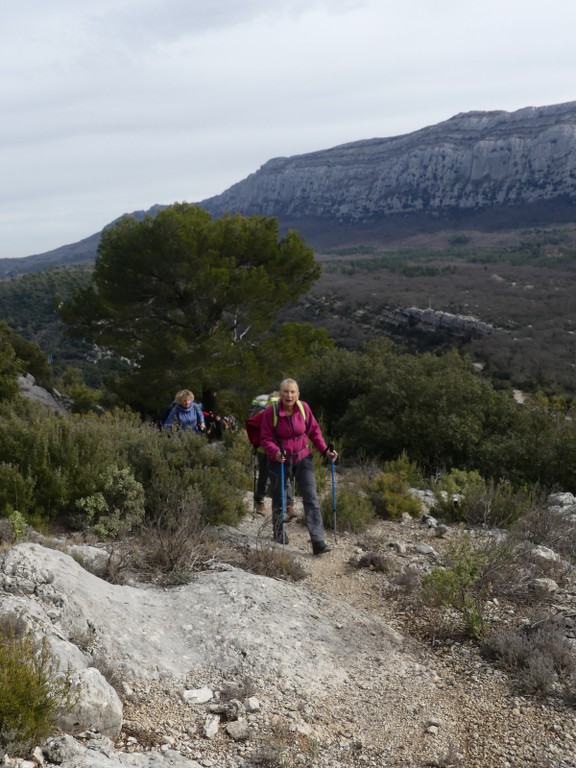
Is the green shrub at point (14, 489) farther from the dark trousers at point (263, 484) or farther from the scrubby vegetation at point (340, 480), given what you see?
the dark trousers at point (263, 484)

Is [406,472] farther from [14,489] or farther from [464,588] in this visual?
[14,489]

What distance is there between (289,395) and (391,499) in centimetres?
234

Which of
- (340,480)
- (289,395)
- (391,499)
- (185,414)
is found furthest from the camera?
(340,480)

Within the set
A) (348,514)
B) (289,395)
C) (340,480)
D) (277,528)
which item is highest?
(289,395)

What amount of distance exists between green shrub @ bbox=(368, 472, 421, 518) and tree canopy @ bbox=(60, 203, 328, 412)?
7501 millimetres

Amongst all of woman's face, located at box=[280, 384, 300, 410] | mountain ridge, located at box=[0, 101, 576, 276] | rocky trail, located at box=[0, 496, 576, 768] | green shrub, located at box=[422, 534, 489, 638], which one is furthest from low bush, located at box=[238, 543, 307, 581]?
mountain ridge, located at box=[0, 101, 576, 276]

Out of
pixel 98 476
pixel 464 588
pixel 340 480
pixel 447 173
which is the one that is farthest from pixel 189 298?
pixel 447 173

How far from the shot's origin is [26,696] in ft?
8.04

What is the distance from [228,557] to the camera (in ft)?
16.9

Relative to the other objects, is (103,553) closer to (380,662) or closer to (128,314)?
(380,662)

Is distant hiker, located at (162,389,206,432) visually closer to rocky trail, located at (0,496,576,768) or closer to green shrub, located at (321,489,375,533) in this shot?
green shrub, located at (321,489,375,533)

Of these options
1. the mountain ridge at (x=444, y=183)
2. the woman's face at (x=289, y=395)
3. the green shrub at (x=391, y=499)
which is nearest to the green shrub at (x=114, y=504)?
the woman's face at (x=289, y=395)

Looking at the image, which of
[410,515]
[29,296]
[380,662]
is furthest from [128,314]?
[29,296]

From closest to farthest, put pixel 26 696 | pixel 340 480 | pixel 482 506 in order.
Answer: pixel 26 696, pixel 482 506, pixel 340 480
